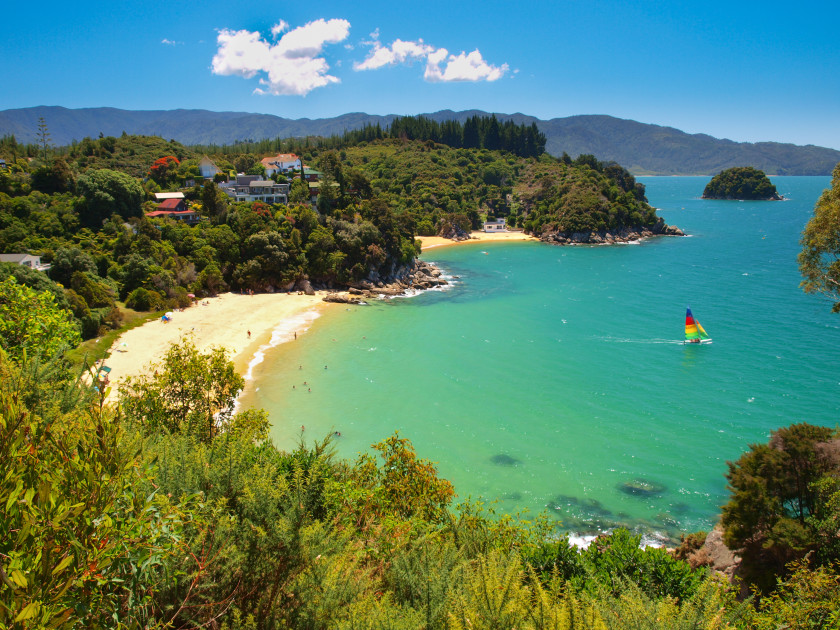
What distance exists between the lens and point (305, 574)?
8.34 m

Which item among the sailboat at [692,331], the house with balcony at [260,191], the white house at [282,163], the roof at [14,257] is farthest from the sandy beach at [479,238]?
the roof at [14,257]

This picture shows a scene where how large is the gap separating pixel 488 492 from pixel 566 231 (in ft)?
279

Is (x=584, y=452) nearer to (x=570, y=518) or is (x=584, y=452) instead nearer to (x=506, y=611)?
(x=570, y=518)

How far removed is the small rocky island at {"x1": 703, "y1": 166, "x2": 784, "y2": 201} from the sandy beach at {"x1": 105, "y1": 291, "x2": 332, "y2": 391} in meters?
188

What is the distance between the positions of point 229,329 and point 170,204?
26.4 metres

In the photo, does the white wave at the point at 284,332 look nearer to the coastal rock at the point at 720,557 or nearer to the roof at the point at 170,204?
the roof at the point at 170,204

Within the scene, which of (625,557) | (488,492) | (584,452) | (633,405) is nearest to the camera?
(625,557)

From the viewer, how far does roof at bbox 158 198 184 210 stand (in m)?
57.5

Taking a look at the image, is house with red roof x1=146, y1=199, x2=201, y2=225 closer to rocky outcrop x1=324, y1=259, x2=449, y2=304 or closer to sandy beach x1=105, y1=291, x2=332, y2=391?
sandy beach x1=105, y1=291, x2=332, y2=391

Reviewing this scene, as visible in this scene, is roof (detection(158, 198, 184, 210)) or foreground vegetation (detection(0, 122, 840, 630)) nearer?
foreground vegetation (detection(0, 122, 840, 630))

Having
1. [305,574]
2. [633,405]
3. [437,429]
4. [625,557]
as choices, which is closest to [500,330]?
[633,405]

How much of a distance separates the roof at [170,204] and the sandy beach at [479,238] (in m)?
44.4

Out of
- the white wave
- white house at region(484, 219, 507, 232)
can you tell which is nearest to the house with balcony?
the white wave

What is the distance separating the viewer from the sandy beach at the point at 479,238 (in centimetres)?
9550
